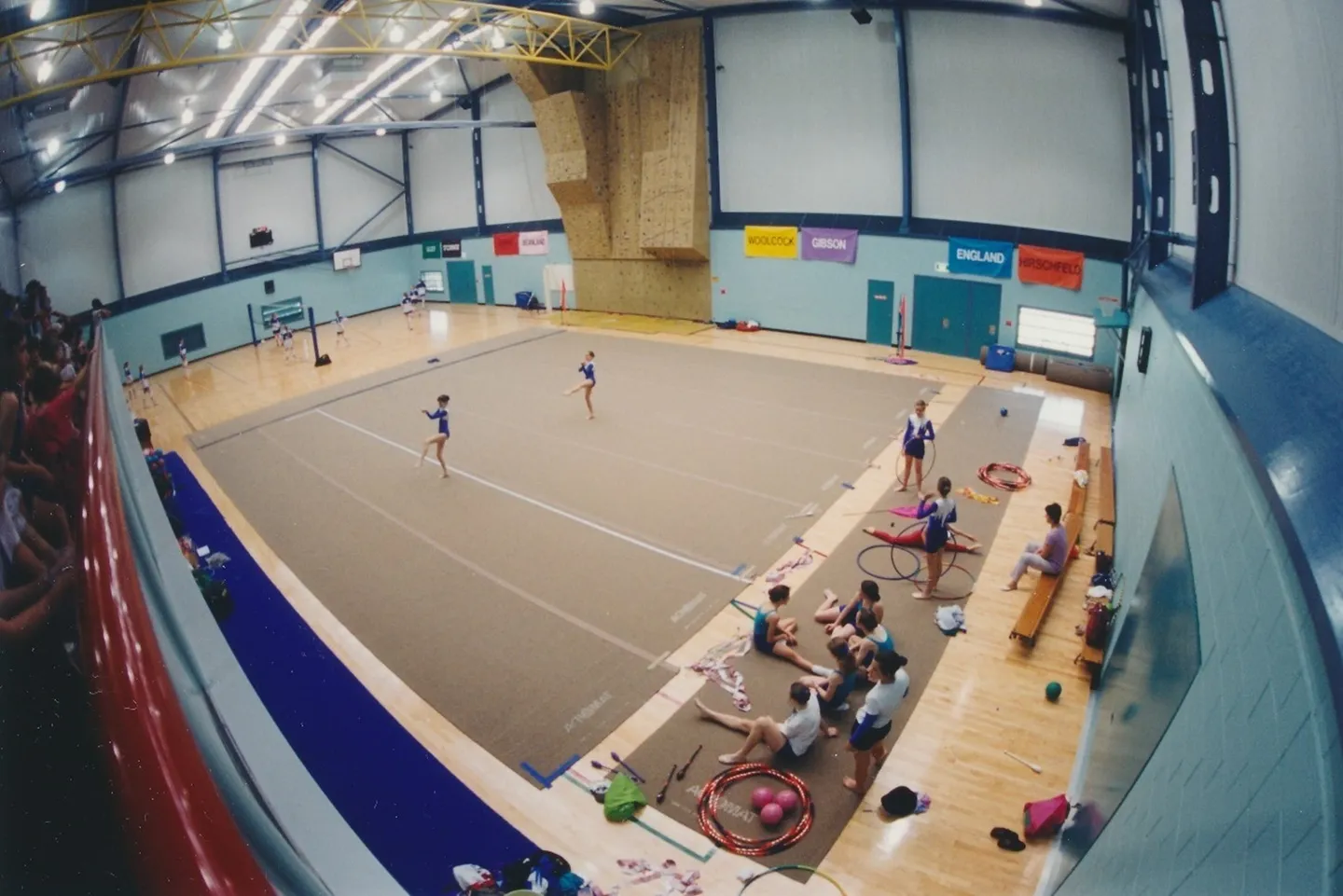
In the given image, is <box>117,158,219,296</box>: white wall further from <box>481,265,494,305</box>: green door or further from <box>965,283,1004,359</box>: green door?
<box>481,265,494,305</box>: green door

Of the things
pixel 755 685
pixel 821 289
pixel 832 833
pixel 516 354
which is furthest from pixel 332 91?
pixel 832 833

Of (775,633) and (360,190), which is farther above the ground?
(360,190)

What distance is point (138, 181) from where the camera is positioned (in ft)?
10.8

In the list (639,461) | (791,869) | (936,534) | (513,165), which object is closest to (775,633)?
(936,534)

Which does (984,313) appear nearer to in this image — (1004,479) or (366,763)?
(1004,479)

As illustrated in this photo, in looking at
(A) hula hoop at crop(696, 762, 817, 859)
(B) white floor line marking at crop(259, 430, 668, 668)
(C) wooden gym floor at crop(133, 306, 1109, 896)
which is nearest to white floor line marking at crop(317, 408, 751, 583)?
(C) wooden gym floor at crop(133, 306, 1109, 896)

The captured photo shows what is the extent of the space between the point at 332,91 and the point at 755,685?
71.9 ft

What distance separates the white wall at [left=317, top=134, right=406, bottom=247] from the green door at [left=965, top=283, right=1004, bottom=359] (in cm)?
2278

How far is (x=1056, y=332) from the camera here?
17.7 m

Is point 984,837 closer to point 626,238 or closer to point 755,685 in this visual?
point 755,685

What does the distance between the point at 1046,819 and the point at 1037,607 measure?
3059mm

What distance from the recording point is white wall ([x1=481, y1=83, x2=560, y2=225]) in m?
27.5

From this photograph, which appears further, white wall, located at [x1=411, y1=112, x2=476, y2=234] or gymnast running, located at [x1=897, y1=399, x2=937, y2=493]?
white wall, located at [x1=411, y1=112, x2=476, y2=234]

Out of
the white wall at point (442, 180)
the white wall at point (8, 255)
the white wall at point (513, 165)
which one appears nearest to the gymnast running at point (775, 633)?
the white wall at point (8, 255)
